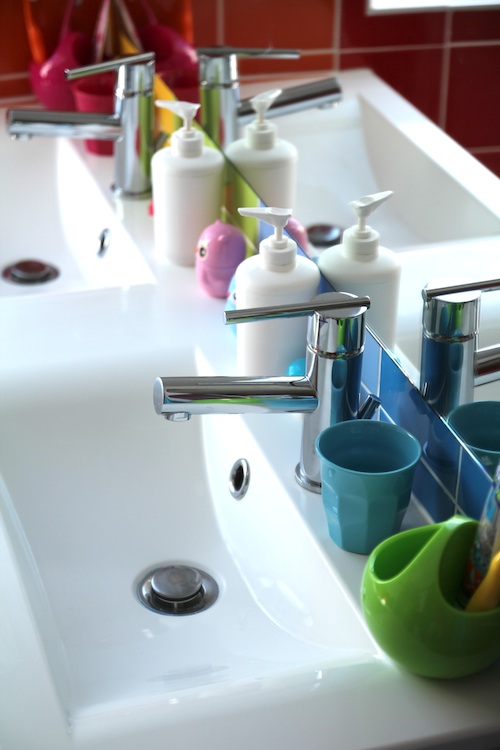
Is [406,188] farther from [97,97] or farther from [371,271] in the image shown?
[97,97]

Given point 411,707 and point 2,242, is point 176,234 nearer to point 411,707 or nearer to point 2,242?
point 2,242

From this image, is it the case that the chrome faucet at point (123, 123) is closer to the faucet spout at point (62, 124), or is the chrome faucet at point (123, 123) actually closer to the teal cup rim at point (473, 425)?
the faucet spout at point (62, 124)

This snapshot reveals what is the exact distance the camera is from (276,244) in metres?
1.05

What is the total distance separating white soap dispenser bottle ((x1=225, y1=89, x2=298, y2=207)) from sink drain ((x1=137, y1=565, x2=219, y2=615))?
49 cm

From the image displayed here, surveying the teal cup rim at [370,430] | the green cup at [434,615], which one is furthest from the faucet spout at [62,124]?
the green cup at [434,615]

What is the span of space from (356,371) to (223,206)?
0.49 meters

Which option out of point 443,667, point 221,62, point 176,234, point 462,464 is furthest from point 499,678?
point 221,62

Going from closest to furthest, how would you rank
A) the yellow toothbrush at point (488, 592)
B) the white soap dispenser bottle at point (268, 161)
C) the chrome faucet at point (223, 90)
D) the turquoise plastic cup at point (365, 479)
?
the yellow toothbrush at point (488, 592) < the turquoise plastic cup at point (365, 479) < the white soap dispenser bottle at point (268, 161) < the chrome faucet at point (223, 90)

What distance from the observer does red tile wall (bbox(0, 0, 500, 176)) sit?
104cm

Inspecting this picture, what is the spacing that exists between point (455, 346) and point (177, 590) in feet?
1.11

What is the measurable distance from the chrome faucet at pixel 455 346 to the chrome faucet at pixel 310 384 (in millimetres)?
61

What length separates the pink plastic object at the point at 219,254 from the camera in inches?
49.1

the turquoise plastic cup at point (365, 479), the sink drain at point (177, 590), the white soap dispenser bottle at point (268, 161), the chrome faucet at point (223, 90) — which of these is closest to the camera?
the turquoise plastic cup at point (365, 479)

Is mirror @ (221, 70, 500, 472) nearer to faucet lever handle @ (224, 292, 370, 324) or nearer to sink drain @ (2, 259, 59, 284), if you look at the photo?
faucet lever handle @ (224, 292, 370, 324)
